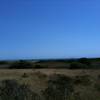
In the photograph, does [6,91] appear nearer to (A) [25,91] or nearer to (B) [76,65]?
(A) [25,91]

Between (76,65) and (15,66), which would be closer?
(76,65)

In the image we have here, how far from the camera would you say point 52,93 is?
36.0ft

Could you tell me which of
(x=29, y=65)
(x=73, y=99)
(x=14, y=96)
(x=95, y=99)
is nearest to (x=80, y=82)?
(x=95, y=99)

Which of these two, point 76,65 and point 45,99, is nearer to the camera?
point 45,99

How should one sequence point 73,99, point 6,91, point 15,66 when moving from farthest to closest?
1. point 15,66
2. point 73,99
3. point 6,91

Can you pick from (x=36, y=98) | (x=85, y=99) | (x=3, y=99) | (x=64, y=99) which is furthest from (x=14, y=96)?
(x=85, y=99)

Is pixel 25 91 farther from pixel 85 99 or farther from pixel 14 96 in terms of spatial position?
pixel 85 99

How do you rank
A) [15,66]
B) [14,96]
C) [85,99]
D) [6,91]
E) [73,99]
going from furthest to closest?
[15,66]
[85,99]
[73,99]
[6,91]
[14,96]

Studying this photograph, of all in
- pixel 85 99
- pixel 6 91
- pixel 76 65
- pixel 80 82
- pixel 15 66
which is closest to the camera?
pixel 6 91

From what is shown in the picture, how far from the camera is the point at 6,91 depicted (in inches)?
414

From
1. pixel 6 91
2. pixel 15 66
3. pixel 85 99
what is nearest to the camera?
pixel 6 91

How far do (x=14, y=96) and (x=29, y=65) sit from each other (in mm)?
65017

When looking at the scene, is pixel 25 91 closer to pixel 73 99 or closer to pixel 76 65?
pixel 73 99

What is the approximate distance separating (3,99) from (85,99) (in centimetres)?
438
